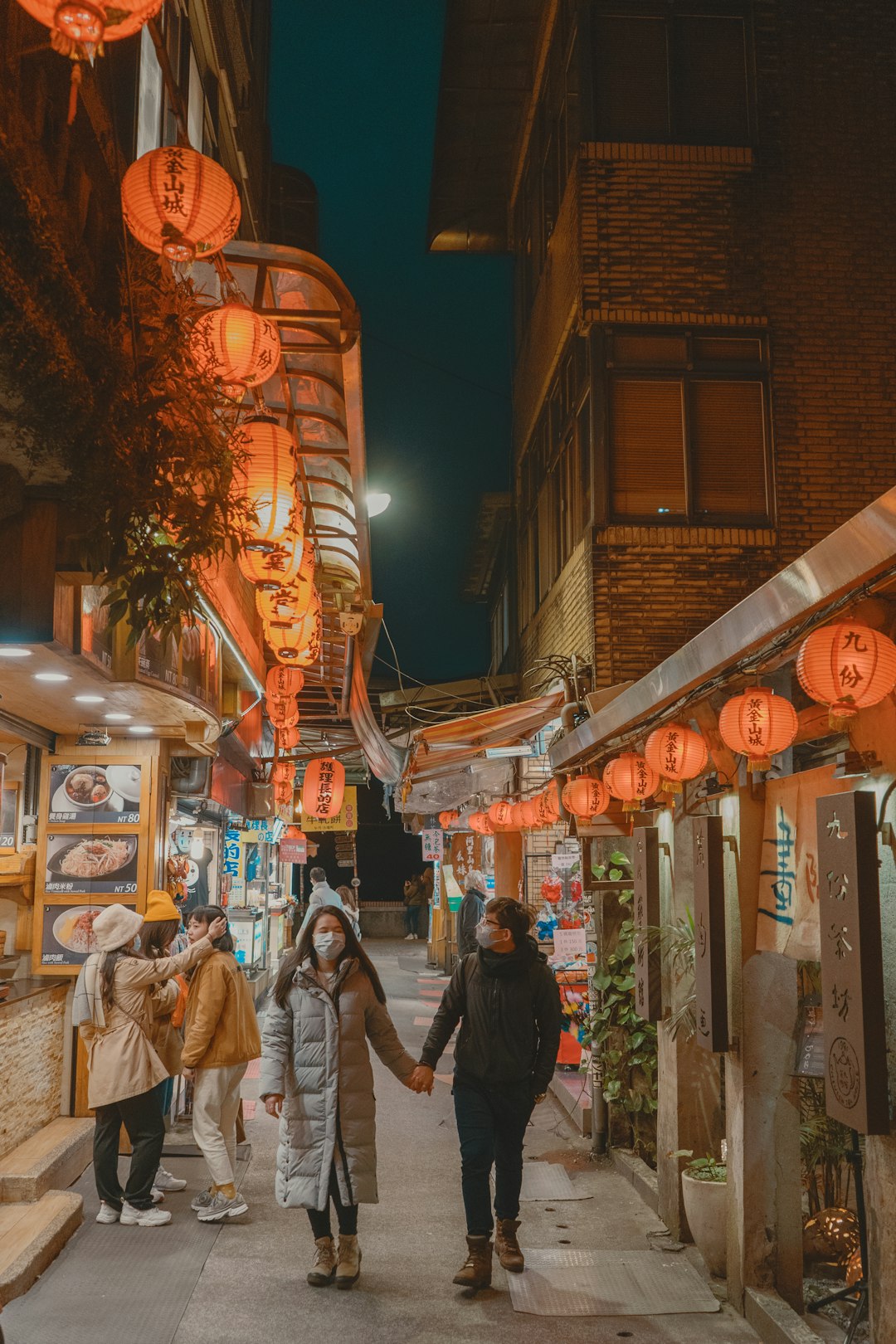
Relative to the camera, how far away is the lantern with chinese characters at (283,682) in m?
13.7

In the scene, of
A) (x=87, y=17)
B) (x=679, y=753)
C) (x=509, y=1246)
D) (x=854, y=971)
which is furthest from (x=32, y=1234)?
(x=87, y=17)

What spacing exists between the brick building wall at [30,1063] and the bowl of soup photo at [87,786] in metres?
1.74

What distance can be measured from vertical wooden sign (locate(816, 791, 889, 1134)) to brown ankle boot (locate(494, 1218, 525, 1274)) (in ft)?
10.8

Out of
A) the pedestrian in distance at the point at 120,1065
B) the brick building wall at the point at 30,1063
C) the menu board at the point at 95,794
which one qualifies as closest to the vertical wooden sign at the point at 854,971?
the pedestrian in distance at the point at 120,1065

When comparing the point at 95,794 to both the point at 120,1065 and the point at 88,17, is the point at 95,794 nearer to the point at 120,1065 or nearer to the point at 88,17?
the point at 120,1065

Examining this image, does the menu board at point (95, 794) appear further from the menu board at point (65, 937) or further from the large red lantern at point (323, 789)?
the large red lantern at point (323, 789)

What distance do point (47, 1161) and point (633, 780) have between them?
561cm

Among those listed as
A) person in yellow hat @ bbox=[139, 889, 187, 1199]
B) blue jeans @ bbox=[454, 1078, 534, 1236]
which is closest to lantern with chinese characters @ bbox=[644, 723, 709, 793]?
blue jeans @ bbox=[454, 1078, 534, 1236]

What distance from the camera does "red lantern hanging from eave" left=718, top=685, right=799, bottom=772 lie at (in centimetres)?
639

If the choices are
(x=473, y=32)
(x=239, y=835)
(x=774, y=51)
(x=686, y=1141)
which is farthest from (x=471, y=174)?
(x=686, y=1141)

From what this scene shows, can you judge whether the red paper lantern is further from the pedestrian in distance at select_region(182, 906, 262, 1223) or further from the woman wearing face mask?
the pedestrian in distance at select_region(182, 906, 262, 1223)

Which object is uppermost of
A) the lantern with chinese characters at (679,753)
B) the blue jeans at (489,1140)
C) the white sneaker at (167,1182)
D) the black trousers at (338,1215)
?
the lantern with chinese characters at (679,753)

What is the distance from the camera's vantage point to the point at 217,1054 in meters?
8.49

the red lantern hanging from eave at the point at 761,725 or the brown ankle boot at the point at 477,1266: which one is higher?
the red lantern hanging from eave at the point at 761,725
